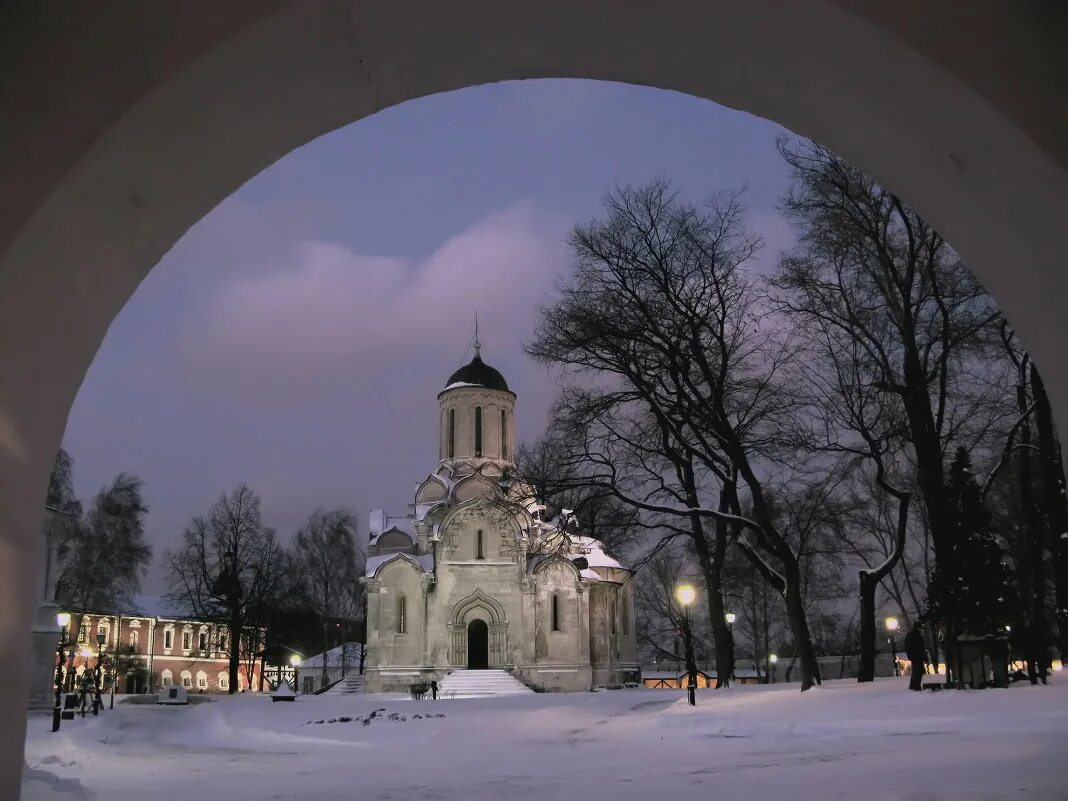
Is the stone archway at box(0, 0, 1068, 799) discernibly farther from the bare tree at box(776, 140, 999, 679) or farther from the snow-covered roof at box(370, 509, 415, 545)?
the snow-covered roof at box(370, 509, 415, 545)

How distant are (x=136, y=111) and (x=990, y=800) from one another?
20.3 ft

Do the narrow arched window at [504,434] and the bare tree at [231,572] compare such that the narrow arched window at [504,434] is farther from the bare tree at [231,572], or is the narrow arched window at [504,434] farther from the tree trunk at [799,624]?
the tree trunk at [799,624]

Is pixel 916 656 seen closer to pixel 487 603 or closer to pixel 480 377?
pixel 487 603

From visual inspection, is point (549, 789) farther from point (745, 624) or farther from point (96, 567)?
point (745, 624)

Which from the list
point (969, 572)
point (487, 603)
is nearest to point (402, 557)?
point (487, 603)

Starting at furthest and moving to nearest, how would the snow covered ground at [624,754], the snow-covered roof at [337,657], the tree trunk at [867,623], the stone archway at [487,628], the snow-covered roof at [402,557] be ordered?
1. the snow-covered roof at [337,657]
2. the snow-covered roof at [402,557]
3. the stone archway at [487,628]
4. the tree trunk at [867,623]
5. the snow covered ground at [624,754]

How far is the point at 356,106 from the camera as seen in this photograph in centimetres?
336

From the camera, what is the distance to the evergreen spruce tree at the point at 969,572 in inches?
602

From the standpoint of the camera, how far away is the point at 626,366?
18891mm

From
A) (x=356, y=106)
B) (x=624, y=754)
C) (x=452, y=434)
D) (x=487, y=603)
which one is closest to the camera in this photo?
(x=356, y=106)

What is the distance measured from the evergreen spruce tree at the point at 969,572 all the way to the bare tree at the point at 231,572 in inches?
1385

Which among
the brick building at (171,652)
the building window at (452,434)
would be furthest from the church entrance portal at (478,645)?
the brick building at (171,652)

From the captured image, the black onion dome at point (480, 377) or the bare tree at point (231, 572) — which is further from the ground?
the black onion dome at point (480, 377)

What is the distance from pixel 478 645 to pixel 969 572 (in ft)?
95.8
